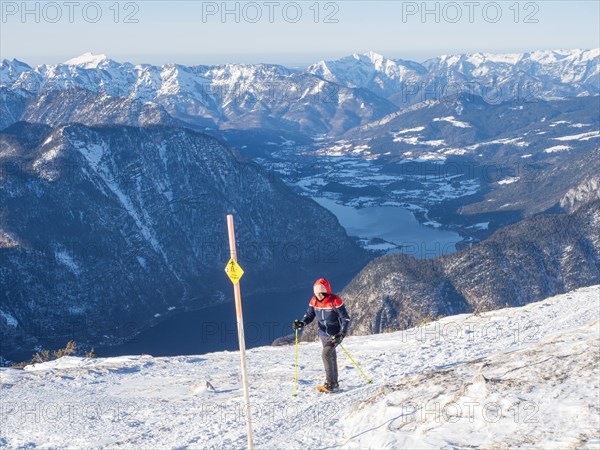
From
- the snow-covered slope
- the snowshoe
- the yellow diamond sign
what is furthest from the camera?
the snowshoe

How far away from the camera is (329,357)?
2791 cm

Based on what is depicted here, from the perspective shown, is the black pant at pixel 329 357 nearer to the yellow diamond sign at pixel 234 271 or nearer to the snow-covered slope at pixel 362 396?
the snow-covered slope at pixel 362 396

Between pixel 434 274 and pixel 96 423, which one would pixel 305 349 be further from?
pixel 434 274

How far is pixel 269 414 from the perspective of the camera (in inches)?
1029

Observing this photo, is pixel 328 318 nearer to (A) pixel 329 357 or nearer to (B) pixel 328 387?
(A) pixel 329 357

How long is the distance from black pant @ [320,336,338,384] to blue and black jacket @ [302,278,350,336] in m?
0.32

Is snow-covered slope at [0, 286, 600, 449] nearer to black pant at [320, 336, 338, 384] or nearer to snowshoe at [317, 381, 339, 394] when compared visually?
snowshoe at [317, 381, 339, 394]

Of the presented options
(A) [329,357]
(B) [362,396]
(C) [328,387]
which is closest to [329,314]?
(A) [329,357]

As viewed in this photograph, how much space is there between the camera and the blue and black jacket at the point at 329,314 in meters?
27.5

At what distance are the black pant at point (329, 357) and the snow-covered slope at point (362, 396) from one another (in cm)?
82

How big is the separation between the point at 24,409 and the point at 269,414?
12.1 m

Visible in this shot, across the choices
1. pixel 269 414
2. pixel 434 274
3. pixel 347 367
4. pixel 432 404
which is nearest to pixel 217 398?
pixel 269 414

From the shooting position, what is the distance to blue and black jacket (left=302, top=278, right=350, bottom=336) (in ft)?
90.1

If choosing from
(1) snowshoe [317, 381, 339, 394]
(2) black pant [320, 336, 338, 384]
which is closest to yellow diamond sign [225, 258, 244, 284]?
(2) black pant [320, 336, 338, 384]
